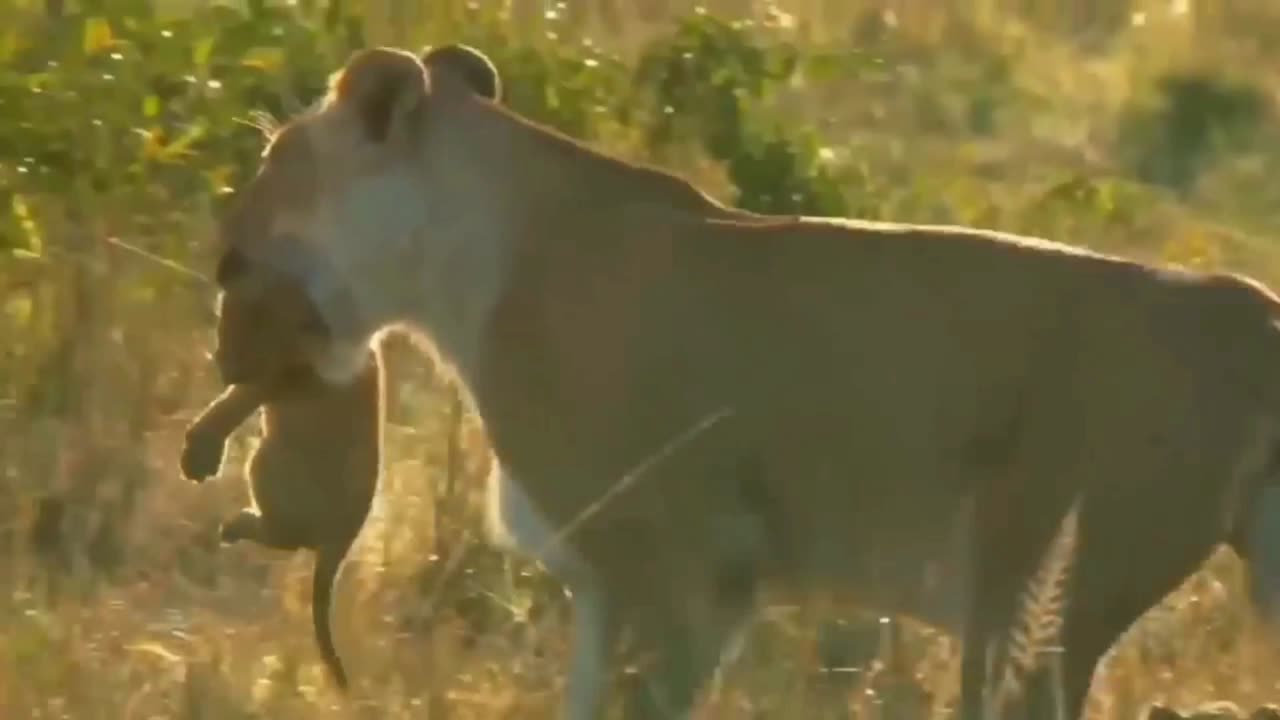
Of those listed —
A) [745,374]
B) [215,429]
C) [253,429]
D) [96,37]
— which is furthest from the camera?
[96,37]

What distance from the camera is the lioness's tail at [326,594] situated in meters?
4.25

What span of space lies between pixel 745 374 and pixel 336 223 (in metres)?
0.67

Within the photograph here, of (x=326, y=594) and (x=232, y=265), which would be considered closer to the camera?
(x=232, y=265)

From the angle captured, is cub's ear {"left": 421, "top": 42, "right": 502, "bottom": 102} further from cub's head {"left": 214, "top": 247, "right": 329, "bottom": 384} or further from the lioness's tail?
the lioness's tail

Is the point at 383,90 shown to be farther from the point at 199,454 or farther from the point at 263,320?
the point at 199,454

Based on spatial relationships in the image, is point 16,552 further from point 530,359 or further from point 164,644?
point 530,359

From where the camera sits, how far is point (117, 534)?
16.2 ft

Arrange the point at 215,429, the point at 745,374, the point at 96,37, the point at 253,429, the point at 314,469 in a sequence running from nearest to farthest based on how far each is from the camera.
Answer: the point at 745,374 < the point at 215,429 < the point at 314,469 < the point at 253,429 < the point at 96,37

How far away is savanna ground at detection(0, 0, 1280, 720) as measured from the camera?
432 cm

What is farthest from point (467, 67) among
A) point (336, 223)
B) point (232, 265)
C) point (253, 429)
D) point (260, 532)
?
point (253, 429)

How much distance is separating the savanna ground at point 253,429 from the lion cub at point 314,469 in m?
0.18

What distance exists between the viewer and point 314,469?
4.32 metres

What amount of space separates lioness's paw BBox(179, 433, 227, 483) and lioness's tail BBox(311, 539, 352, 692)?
9.6 inches

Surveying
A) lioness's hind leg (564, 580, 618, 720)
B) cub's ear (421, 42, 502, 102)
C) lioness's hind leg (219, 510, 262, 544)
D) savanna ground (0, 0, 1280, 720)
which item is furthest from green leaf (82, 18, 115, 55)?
lioness's hind leg (564, 580, 618, 720)
